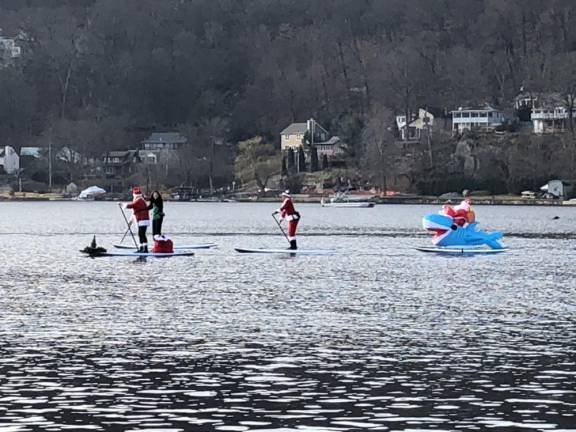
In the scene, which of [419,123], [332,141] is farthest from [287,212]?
[332,141]

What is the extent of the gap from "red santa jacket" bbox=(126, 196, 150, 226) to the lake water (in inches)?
53.0

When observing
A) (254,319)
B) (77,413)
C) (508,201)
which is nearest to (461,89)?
(508,201)

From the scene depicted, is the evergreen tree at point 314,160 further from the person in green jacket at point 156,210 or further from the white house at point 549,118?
the person in green jacket at point 156,210

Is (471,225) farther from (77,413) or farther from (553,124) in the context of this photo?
(553,124)

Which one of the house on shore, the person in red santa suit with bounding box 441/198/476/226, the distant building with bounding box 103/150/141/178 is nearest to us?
the person in red santa suit with bounding box 441/198/476/226

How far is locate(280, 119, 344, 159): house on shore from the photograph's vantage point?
597ft

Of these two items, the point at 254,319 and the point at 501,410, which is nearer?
the point at 501,410

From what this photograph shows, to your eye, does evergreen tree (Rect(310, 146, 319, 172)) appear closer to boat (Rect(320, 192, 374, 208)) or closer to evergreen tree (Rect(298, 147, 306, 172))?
evergreen tree (Rect(298, 147, 306, 172))

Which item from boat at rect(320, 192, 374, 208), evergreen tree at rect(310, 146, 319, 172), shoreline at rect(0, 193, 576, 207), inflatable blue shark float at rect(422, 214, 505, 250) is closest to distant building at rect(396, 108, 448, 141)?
evergreen tree at rect(310, 146, 319, 172)

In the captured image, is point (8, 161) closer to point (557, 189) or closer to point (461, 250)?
point (557, 189)

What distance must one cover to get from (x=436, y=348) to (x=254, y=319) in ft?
18.2

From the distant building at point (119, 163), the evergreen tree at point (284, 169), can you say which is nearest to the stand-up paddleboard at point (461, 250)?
the evergreen tree at point (284, 169)

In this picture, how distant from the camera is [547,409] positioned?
21.9m

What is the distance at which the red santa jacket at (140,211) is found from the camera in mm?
Result: 52219
